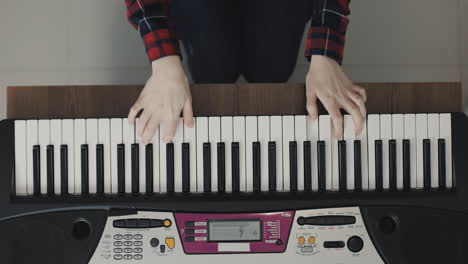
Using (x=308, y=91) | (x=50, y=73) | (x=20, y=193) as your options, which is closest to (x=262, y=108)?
(x=308, y=91)

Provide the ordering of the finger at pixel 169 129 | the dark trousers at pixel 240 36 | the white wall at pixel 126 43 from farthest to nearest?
the white wall at pixel 126 43
the dark trousers at pixel 240 36
the finger at pixel 169 129

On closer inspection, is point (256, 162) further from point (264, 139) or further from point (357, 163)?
point (357, 163)

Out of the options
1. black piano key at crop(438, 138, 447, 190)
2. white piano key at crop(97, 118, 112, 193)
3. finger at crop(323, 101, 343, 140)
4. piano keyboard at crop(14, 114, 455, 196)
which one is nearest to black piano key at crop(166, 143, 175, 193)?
piano keyboard at crop(14, 114, 455, 196)

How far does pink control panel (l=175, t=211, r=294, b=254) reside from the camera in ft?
3.66

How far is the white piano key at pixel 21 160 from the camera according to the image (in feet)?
3.68

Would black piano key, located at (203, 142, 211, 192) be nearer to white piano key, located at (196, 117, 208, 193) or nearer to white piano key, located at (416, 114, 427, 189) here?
white piano key, located at (196, 117, 208, 193)

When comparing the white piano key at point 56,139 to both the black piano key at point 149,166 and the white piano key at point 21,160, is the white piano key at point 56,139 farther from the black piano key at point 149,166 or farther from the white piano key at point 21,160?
the black piano key at point 149,166

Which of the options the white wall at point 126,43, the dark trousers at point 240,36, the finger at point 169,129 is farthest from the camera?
the white wall at point 126,43

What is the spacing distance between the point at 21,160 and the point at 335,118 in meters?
0.63

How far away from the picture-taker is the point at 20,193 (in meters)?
1.13

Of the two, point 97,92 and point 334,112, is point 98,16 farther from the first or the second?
point 334,112

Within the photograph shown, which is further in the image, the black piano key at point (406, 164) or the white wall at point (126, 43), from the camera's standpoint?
the white wall at point (126, 43)

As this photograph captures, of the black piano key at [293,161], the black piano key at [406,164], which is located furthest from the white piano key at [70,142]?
the black piano key at [406,164]

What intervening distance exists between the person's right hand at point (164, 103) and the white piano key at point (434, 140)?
1.55ft
